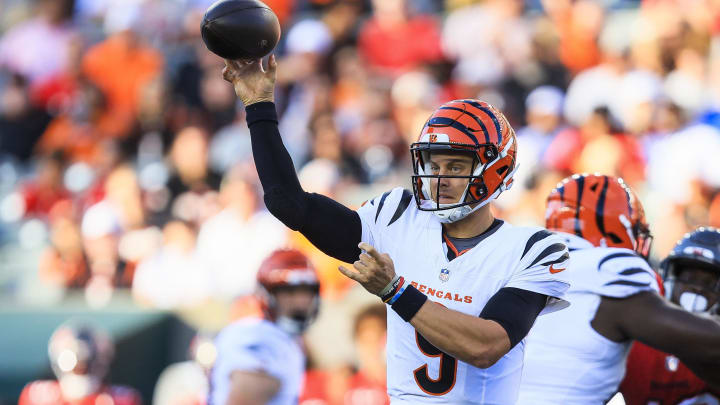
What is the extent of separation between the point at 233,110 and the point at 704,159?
199 inches

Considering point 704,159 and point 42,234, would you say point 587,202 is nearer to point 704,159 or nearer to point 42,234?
point 704,159

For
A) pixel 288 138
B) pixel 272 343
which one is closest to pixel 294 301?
pixel 272 343

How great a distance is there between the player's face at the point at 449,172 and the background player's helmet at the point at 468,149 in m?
0.02

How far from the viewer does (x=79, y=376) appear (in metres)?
6.33

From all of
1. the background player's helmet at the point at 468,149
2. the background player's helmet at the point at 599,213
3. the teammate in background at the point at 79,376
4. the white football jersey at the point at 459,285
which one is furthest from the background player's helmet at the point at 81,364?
the background player's helmet at the point at 468,149

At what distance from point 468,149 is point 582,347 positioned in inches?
38.8

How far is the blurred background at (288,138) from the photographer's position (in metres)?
7.78

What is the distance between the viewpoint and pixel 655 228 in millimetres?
7375

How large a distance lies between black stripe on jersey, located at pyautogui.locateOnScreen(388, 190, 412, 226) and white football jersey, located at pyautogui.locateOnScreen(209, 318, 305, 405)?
1409 mm

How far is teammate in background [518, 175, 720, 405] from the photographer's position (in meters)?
3.41

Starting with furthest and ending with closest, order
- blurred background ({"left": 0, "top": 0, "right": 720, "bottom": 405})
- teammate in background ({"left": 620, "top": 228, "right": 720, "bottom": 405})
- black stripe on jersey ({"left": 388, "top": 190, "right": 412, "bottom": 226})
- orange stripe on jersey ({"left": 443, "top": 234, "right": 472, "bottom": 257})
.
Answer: blurred background ({"left": 0, "top": 0, "right": 720, "bottom": 405}) < teammate in background ({"left": 620, "top": 228, "right": 720, "bottom": 405}) < black stripe on jersey ({"left": 388, "top": 190, "right": 412, "bottom": 226}) < orange stripe on jersey ({"left": 443, "top": 234, "right": 472, "bottom": 257})

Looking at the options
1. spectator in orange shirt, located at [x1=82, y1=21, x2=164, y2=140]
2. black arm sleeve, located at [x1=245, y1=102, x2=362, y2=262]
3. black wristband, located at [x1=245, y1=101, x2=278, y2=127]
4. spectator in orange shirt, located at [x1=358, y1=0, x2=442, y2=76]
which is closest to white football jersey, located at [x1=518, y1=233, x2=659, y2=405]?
black arm sleeve, located at [x1=245, y1=102, x2=362, y2=262]

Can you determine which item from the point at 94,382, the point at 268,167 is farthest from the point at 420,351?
the point at 94,382

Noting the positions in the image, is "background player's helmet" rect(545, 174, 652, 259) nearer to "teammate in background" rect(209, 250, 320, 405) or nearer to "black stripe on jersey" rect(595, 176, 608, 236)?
"black stripe on jersey" rect(595, 176, 608, 236)
